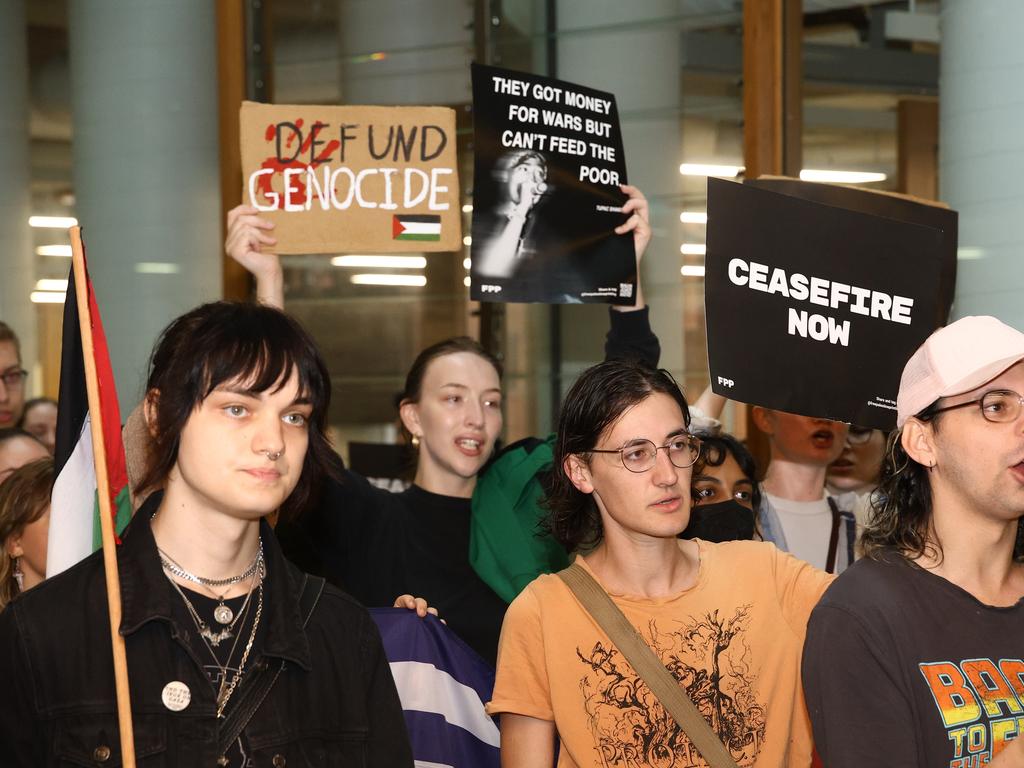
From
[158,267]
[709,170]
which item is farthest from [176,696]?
Answer: [158,267]

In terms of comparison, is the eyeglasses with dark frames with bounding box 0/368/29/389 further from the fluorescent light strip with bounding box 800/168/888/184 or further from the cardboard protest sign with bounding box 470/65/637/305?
the fluorescent light strip with bounding box 800/168/888/184

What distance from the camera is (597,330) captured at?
572cm

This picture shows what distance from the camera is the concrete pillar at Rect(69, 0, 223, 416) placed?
608 cm

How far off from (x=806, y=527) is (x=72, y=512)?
234cm

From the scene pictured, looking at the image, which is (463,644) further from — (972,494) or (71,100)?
(71,100)

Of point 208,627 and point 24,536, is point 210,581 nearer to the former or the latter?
point 208,627

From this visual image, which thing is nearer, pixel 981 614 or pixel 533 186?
pixel 981 614

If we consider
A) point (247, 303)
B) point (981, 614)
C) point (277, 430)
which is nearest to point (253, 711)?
point (277, 430)

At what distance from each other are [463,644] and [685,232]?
9.46 ft

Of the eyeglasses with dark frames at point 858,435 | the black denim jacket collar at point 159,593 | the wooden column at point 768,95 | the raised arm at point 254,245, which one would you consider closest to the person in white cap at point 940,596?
the black denim jacket collar at point 159,593

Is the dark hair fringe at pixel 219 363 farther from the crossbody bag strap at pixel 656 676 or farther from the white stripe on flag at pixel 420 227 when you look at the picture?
the white stripe on flag at pixel 420 227

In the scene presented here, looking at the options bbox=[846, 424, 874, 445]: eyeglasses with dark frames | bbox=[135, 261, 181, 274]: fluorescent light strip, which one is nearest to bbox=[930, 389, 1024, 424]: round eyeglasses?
bbox=[846, 424, 874, 445]: eyeglasses with dark frames

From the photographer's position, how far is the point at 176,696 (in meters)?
1.83

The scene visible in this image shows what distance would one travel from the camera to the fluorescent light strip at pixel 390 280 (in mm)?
6082
